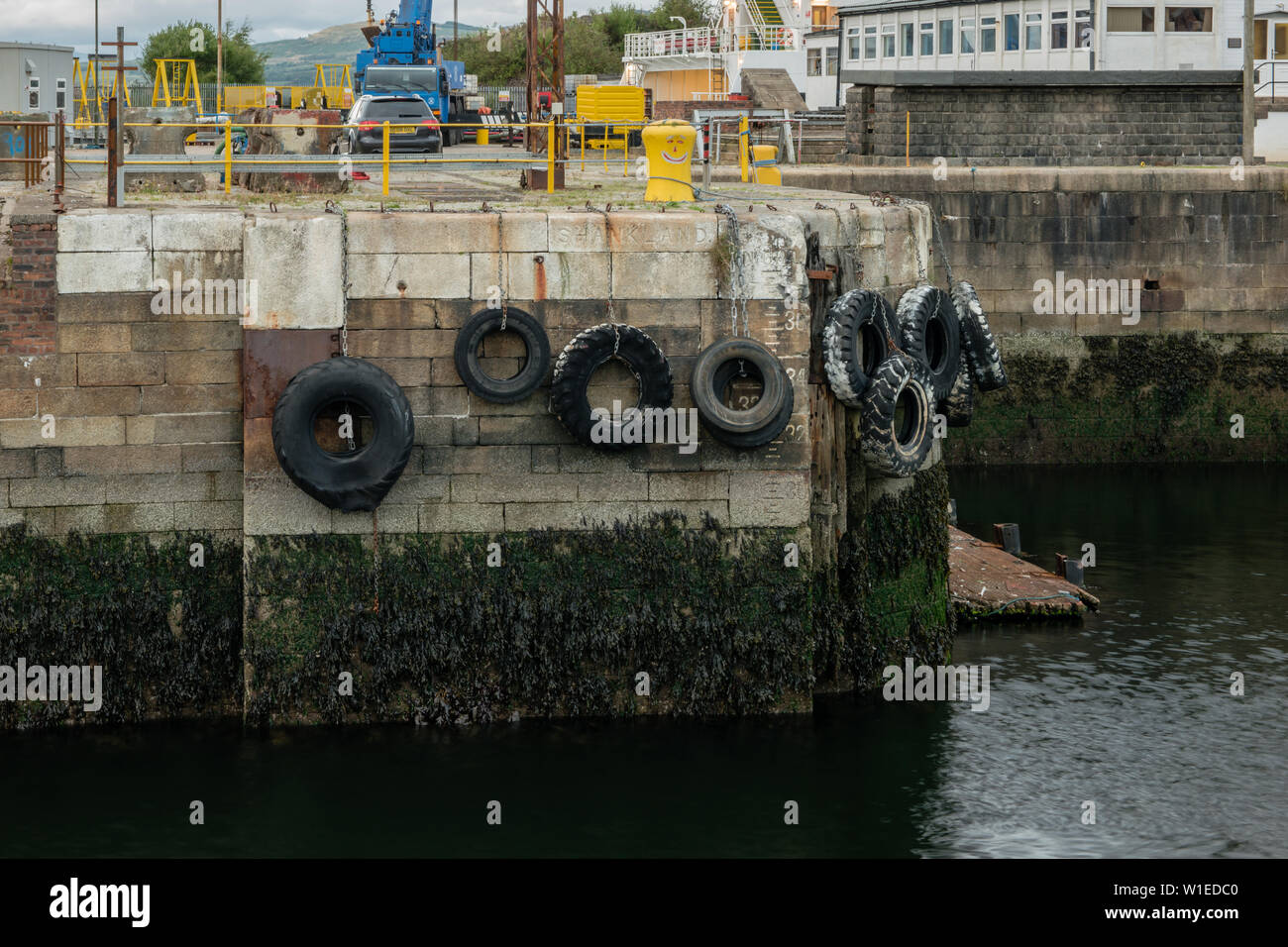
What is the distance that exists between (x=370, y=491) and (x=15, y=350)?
134 inches

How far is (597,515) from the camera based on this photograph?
16234mm

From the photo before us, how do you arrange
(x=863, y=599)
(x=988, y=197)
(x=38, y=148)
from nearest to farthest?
(x=863, y=599)
(x=38, y=148)
(x=988, y=197)

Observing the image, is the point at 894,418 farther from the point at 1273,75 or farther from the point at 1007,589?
the point at 1273,75

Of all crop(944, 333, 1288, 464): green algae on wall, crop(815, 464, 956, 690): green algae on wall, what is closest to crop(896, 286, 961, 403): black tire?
crop(815, 464, 956, 690): green algae on wall

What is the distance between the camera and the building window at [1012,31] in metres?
52.7

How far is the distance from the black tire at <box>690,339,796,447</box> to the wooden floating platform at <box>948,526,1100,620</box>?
4804 millimetres

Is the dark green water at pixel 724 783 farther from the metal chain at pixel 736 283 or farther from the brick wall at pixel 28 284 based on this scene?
the metal chain at pixel 736 283

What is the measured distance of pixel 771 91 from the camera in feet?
188

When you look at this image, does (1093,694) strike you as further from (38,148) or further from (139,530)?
(38,148)

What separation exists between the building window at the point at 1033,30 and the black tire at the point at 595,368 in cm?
3946

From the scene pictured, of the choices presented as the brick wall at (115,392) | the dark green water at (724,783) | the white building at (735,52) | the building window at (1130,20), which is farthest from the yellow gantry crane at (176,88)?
the dark green water at (724,783)

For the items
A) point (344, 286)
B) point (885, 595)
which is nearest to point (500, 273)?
point (344, 286)

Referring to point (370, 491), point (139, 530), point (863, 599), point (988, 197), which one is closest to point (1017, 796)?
point (863, 599)
